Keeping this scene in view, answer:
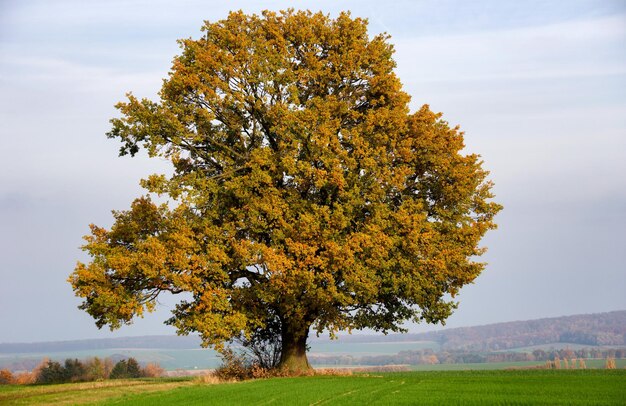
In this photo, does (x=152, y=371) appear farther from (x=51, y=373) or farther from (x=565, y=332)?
(x=565, y=332)

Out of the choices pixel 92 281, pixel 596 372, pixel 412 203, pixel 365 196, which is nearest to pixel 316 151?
pixel 365 196

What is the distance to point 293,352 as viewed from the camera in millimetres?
37906

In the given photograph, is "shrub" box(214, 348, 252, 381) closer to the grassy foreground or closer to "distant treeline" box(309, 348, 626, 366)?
the grassy foreground

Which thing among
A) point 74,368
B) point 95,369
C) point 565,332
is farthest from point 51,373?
point 565,332

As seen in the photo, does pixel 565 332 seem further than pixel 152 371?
Yes

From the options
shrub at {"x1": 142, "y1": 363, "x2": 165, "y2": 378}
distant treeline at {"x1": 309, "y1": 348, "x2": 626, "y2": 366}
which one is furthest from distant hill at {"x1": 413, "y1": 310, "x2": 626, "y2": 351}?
shrub at {"x1": 142, "y1": 363, "x2": 165, "y2": 378}

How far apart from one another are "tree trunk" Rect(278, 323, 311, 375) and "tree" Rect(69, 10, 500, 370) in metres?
0.08

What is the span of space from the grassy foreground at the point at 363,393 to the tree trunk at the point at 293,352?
443 cm

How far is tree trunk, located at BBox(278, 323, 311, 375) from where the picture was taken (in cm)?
3734

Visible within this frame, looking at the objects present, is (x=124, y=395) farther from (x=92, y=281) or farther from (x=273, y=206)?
(x=273, y=206)

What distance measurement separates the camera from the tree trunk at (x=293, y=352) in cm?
3734

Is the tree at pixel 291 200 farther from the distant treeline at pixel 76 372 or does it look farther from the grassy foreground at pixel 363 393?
the distant treeline at pixel 76 372

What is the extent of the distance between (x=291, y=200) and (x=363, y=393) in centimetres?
1186

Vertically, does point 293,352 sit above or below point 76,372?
above
